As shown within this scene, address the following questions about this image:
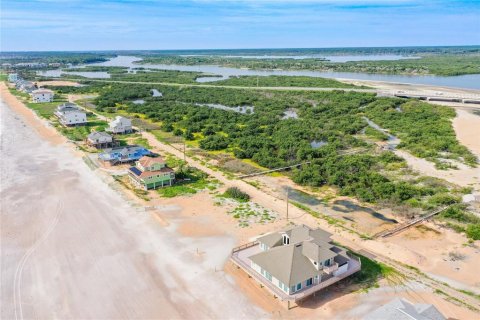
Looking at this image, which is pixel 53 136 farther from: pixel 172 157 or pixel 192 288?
pixel 192 288

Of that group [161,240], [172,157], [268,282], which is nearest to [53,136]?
[172,157]

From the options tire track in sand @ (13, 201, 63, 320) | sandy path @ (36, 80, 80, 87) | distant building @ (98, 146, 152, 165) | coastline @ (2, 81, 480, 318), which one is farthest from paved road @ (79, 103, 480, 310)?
sandy path @ (36, 80, 80, 87)

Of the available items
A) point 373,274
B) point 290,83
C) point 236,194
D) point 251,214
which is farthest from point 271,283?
point 290,83

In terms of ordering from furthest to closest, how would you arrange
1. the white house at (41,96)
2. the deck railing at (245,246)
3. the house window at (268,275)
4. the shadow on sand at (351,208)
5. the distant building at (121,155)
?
the white house at (41,96)
the distant building at (121,155)
the shadow on sand at (351,208)
the deck railing at (245,246)
the house window at (268,275)

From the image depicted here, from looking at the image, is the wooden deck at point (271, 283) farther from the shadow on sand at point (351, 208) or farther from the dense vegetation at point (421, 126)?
the dense vegetation at point (421, 126)

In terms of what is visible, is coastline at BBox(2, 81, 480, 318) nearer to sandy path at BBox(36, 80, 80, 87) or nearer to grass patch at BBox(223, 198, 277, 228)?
grass patch at BBox(223, 198, 277, 228)

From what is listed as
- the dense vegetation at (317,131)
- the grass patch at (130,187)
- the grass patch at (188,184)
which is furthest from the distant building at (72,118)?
the grass patch at (188,184)
